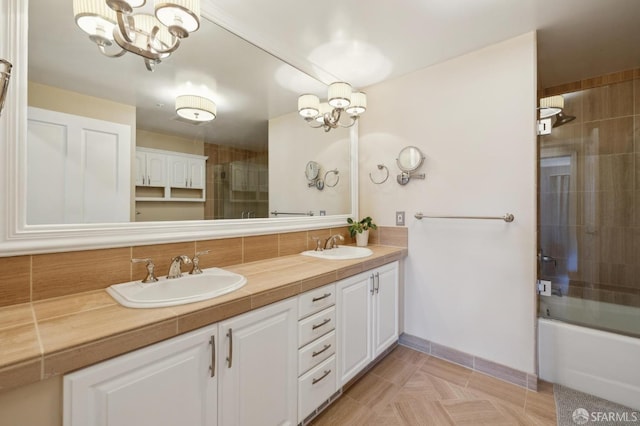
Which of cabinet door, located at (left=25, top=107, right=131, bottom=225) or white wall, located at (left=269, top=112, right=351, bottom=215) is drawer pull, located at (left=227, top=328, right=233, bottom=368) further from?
white wall, located at (left=269, top=112, right=351, bottom=215)

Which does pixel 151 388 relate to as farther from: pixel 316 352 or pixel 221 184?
pixel 221 184

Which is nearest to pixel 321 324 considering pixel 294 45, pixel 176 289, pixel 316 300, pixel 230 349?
pixel 316 300

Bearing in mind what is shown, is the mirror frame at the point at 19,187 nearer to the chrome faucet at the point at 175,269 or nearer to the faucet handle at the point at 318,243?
the chrome faucet at the point at 175,269

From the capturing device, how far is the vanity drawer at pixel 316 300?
1.36m

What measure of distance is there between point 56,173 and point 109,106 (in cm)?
37

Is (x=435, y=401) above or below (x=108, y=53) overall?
below

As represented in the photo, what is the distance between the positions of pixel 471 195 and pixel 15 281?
2.45 m

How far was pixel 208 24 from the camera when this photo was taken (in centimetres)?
154

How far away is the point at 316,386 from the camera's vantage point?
1431 mm

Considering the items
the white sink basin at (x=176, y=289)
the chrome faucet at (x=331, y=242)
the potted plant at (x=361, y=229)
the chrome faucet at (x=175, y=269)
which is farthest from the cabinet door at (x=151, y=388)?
the potted plant at (x=361, y=229)

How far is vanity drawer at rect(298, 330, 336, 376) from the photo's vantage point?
1.35 meters

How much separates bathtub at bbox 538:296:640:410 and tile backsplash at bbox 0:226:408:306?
2.02 meters

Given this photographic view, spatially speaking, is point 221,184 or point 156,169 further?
point 221,184

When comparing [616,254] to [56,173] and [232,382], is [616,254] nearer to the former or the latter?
[232,382]
